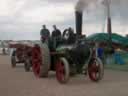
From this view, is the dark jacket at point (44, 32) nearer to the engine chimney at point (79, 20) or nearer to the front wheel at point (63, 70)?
the front wheel at point (63, 70)

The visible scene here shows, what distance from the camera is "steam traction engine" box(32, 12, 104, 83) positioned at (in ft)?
34.3

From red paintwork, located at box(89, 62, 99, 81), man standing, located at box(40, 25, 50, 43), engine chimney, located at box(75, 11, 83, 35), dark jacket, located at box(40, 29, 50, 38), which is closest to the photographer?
red paintwork, located at box(89, 62, 99, 81)

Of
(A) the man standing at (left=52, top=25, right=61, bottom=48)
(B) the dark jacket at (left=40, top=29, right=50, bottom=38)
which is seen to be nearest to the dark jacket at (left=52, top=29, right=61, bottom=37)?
(A) the man standing at (left=52, top=25, right=61, bottom=48)

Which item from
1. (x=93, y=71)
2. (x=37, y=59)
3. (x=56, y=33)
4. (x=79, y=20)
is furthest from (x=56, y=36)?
(x=79, y=20)

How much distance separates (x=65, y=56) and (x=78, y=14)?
9620 millimetres

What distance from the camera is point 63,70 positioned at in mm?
10430

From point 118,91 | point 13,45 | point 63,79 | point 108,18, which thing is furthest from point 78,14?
point 118,91

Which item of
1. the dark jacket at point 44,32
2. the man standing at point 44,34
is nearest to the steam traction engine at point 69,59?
the man standing at point 44,34

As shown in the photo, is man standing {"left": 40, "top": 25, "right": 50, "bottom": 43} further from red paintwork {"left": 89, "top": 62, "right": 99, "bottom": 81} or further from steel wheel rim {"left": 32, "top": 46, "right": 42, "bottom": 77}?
red paintwork {"left": 89, "top": 62, "right": 99, "bottom": 81}

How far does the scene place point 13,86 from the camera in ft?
31.8

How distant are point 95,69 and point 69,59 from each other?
0.86 metres

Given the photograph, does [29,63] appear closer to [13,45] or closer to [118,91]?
[13,45]

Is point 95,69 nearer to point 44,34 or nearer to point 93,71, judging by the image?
point 93,71

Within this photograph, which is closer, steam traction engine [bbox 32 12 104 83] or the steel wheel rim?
steam traction engine [bbox 32 12 104 83]
